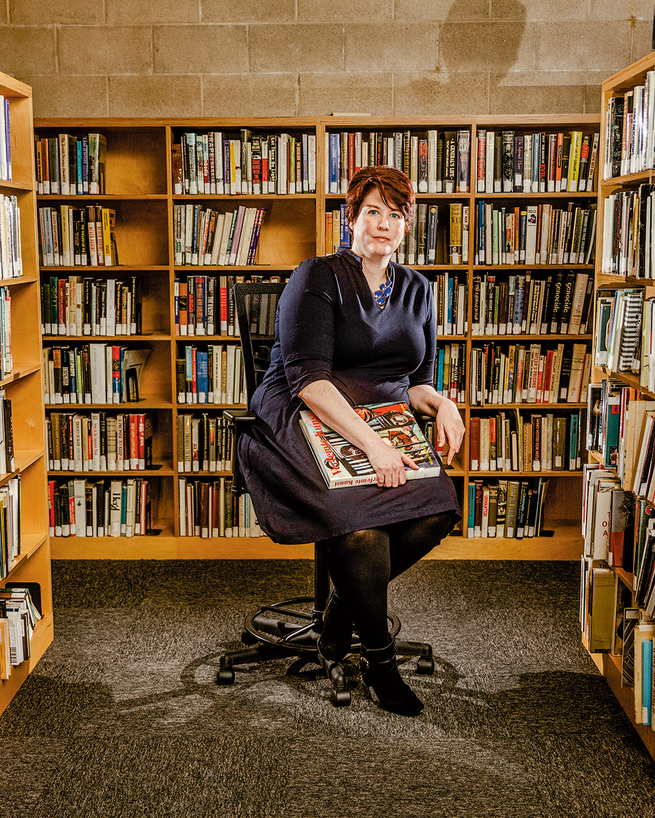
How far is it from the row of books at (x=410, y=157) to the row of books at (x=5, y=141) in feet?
4.54

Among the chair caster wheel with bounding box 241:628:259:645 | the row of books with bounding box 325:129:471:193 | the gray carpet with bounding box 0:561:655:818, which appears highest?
the row of books with bounding box 325:129:471:193

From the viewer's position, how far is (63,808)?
1886mm

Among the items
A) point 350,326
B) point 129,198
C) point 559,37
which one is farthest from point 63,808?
point 559,37

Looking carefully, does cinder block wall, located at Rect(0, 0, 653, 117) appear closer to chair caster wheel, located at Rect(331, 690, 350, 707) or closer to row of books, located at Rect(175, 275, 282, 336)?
row of books, located at Rect(175, 275, 282, 336)

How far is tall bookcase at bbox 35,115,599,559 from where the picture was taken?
135 inches

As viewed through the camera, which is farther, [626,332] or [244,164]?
[244,164]

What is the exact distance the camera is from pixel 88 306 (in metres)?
3.51

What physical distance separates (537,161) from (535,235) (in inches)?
11.5

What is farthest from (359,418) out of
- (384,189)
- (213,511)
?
(213,511)

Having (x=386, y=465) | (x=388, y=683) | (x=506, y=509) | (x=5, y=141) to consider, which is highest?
(x=5, y=141)

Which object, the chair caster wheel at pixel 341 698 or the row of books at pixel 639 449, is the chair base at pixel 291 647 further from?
the row of books at pixel 639 449

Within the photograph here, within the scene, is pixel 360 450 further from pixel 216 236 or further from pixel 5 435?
pixel 216 236

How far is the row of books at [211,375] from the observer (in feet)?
11.7

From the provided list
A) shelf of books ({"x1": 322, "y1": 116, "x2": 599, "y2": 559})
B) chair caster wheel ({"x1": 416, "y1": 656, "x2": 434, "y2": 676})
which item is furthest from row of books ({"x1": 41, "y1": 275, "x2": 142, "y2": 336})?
chair caster wheel ({"x1": 416, "y1": 656, "x2": 434, "y2": 676})
